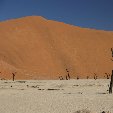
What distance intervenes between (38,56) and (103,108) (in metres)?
86.6

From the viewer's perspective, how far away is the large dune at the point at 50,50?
99188 mm

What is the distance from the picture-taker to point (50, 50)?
387 feet

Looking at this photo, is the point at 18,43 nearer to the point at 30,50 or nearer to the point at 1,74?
the point at 30,50

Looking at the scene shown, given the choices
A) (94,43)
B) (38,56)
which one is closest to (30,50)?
(38,56)

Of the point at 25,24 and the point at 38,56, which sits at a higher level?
the point at 25,24

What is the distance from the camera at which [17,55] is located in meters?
104

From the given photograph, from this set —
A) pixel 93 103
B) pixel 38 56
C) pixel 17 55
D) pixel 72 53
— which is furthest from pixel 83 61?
pixel 93 103

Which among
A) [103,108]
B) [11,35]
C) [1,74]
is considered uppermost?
[11,35]

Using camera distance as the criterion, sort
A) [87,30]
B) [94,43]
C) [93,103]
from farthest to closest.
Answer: [87,30], [94,43], [93,103]

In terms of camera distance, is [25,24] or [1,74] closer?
[1,74]

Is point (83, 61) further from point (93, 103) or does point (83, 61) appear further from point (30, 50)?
point (93, 103)

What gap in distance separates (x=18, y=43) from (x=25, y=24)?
2100 centimetres

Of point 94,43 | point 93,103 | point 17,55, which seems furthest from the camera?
point 94,43

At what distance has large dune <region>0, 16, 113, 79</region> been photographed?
9919 cm
